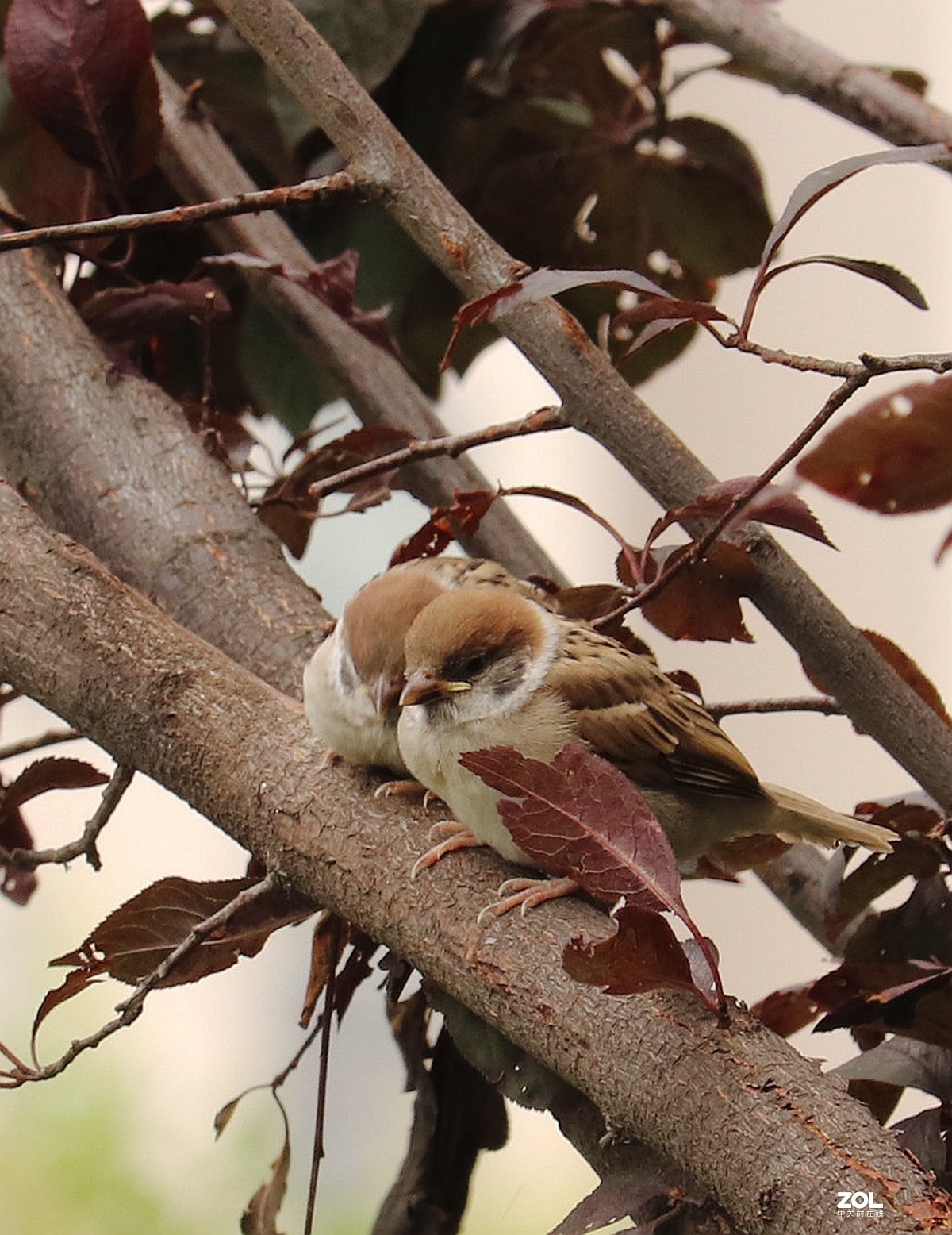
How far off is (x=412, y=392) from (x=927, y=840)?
65 centimetres

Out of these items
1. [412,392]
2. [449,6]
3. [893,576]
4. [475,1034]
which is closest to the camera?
[475,1034]

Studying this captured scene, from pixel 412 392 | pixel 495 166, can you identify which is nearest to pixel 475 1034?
pixel 412 392

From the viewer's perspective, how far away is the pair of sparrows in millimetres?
896

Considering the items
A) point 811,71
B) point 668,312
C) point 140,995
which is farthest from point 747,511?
point 811,71

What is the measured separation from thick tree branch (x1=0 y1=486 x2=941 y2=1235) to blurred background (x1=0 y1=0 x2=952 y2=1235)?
0.77 meters

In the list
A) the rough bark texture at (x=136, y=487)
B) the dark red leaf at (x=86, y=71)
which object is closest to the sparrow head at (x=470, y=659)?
the rough bark texture at (x=136, y=487)

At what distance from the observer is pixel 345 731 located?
2.89ft

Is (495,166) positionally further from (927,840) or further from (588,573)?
(927,840)

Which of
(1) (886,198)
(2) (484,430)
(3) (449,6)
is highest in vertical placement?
(1) (886,198)

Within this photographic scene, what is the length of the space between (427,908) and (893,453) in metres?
0.35

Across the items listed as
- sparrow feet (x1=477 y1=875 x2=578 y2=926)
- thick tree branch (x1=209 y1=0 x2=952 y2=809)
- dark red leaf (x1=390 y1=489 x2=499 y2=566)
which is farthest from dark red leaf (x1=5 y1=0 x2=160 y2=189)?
sparrow feet (x1=477 y1=875 x2=578 y2=926)

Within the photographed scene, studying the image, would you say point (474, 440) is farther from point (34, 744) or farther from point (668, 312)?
point (34, 744)

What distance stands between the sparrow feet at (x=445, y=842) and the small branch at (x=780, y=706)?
0.83 feet

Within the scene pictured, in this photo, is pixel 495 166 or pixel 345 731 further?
pixel 495 166
